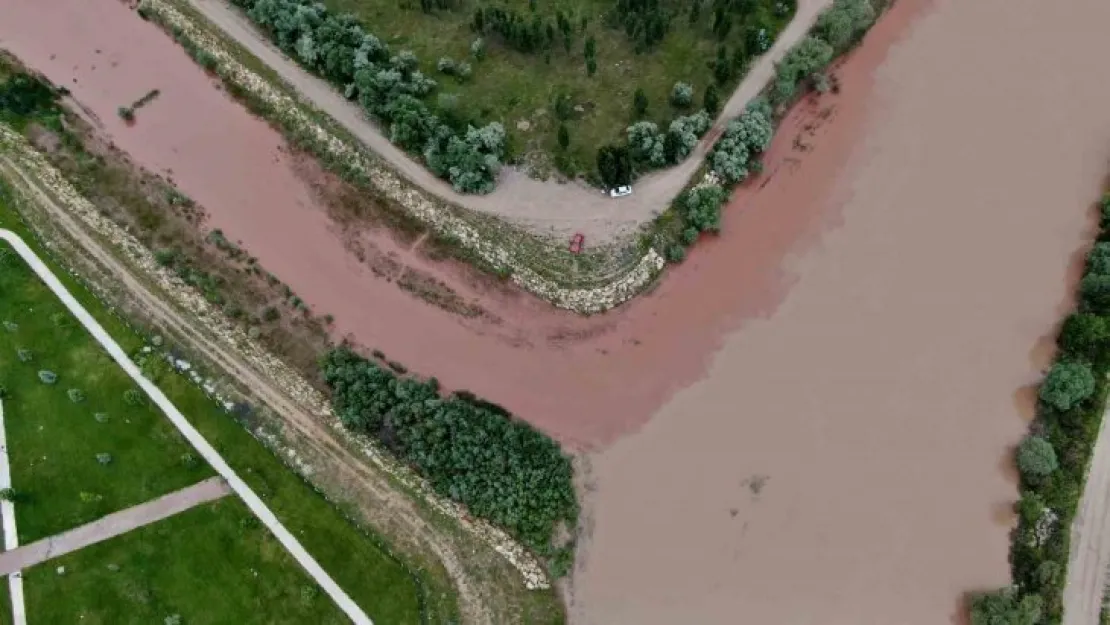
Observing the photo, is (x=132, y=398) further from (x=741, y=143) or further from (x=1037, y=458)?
(x=1037, y=458)

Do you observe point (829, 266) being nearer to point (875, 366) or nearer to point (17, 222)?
point (875, 366)

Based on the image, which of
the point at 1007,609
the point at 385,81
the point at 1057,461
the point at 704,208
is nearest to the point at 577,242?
the point at 704,208

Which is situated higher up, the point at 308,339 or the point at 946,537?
the point at 946,537

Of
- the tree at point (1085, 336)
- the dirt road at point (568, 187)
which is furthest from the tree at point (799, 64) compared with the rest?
the tree at point (1085, 336)

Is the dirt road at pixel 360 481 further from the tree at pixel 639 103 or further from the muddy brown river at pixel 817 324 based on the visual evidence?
the tree at pixel 639 103

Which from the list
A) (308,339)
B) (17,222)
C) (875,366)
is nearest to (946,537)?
(875,366)

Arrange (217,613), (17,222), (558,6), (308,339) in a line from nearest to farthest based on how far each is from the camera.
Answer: (217,613) < (308,339) < (17,222) < (558,6)

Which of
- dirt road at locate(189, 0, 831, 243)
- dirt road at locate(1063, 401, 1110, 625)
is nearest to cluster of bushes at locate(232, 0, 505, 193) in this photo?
dirt road at locate(189, 0, 831, 243)
